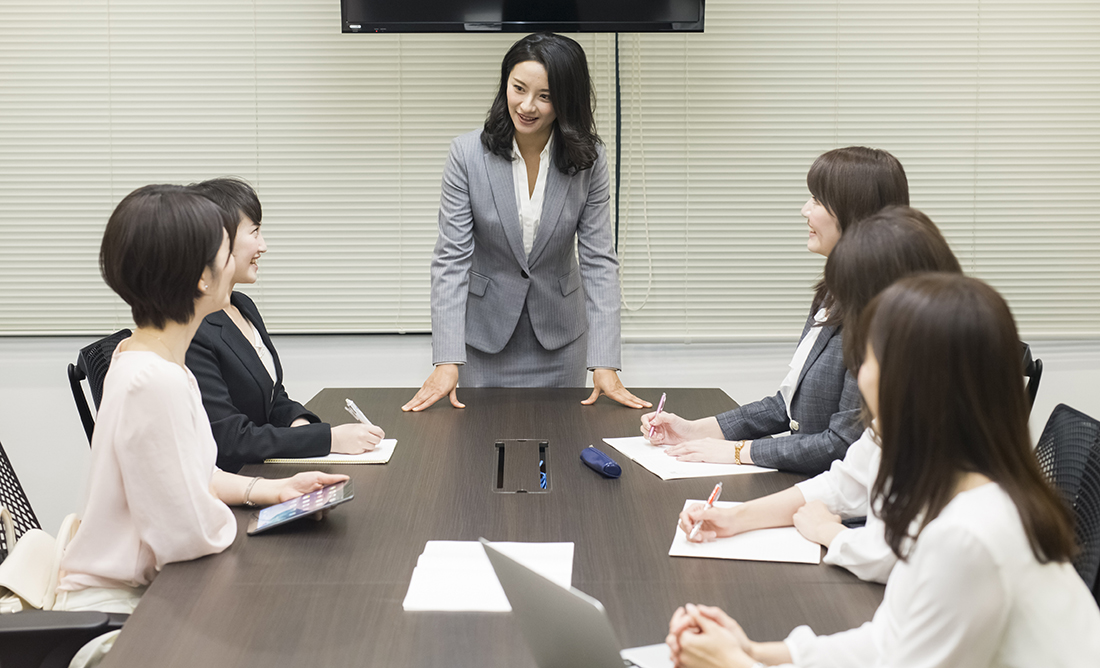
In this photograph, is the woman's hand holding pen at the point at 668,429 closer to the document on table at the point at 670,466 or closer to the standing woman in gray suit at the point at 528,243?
the document on table at the point at 670,466

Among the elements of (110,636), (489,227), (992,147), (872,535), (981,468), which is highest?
(992,147)

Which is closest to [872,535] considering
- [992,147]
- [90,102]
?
[992,147]

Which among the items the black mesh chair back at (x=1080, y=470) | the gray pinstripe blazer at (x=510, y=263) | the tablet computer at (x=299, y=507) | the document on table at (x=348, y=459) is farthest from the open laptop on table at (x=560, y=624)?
the gray pinstripe blazer at (x=510, y=263)

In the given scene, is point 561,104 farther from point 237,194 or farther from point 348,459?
point 348,459

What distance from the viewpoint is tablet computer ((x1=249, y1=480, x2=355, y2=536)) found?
154 cm

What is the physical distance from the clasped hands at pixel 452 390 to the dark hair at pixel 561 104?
599 mm

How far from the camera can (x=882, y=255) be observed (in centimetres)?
138

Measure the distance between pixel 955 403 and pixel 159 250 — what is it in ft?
3.94

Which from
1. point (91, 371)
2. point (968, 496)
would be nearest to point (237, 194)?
point (91, 371)

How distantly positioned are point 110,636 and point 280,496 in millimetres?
408

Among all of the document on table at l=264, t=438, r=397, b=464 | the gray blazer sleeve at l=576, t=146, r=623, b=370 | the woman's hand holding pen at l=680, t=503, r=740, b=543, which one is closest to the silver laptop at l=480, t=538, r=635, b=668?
the woman's hand holding pen at l=680, t=503, r=740, b=543

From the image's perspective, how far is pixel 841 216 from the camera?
186 cm

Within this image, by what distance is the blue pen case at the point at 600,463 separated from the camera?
6.03 ft

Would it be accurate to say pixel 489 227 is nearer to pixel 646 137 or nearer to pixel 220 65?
pixel 646 137
